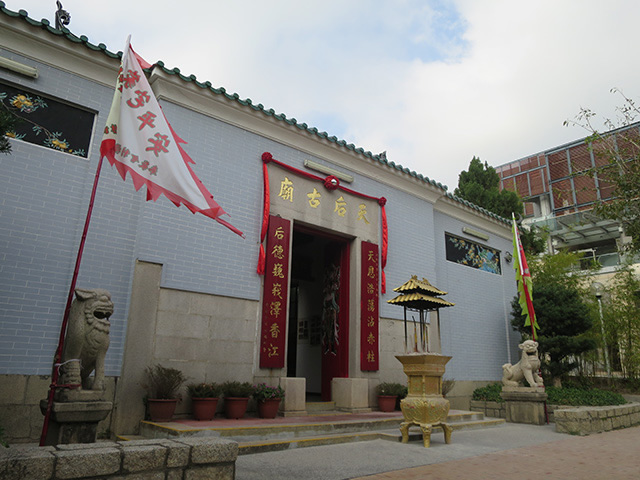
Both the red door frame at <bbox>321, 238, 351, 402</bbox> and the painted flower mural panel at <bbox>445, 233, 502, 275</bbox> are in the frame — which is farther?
the painted flower mural panel at <bbox>445, 233, 502, 275</bbox>

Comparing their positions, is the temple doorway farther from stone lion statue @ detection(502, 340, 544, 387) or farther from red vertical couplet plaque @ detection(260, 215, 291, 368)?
stone lion statue @ detection(502, 340, 544, 387)

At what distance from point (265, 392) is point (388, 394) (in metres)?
2.55

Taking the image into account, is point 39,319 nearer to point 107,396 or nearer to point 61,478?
point 107,396

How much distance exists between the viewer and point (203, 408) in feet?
18.9

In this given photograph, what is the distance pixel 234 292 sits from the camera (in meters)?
6.78

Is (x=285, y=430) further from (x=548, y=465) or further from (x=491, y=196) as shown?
(x=491, y=196)

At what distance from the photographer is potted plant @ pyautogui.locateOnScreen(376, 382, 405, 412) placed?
25.4ft

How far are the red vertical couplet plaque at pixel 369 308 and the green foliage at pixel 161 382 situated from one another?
342 cm

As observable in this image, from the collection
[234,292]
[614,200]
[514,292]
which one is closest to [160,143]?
[234,292]

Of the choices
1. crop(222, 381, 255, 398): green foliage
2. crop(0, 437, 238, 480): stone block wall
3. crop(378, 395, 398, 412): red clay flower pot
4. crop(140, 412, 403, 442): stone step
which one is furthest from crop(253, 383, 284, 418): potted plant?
crop(0, 437, 238, 480): stone block wall

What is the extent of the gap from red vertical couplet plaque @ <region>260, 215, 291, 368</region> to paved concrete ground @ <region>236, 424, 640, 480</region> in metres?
1.88

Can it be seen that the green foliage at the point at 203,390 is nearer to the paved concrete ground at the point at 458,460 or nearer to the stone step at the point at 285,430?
the stone step at the point at 285,430

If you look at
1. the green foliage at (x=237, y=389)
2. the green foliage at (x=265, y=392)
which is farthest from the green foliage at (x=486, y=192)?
the green foliage at (x=237, y=389)

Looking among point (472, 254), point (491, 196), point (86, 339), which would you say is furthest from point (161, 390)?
point (491, 196)
